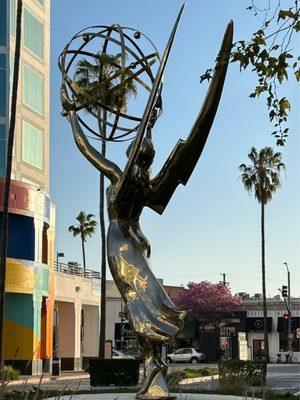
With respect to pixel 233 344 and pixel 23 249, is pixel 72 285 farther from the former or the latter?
pixel 233 344

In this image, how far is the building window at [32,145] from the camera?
4219cm

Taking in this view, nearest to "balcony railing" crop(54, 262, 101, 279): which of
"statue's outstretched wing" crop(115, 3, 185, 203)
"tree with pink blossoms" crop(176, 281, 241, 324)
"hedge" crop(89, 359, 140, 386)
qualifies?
"hedge" crop(89, 359, 140, 386)

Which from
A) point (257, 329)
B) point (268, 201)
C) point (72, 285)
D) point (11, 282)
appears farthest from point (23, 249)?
point (257, 329)

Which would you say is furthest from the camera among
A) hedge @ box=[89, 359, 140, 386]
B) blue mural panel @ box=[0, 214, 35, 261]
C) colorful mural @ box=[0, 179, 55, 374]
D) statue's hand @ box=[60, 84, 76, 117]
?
blue mural panel @ box=[0, 214, 35, 261]

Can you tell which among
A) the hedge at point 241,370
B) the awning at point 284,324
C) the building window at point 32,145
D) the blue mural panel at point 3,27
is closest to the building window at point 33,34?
the blue mural panel at point 3,27

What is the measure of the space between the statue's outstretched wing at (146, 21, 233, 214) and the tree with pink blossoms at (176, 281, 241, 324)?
6395 centimetres

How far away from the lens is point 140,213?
1305 centimetres

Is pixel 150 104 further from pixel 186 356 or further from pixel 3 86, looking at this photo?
pixel 186 356

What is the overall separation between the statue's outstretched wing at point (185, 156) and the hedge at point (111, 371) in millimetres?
12687

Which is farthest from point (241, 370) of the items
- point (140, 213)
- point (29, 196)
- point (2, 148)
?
point (2, 148)

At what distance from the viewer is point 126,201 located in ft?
41.9

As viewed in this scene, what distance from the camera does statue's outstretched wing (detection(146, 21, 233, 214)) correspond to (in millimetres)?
12078

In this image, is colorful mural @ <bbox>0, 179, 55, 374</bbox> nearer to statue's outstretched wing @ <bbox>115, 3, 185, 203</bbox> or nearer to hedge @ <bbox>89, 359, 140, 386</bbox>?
hedge @ <bbox>89, 359, 140, 386</bbox>

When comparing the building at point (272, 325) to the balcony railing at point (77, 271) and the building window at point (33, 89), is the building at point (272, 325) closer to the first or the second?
the balcony railing at point (77, 271)
